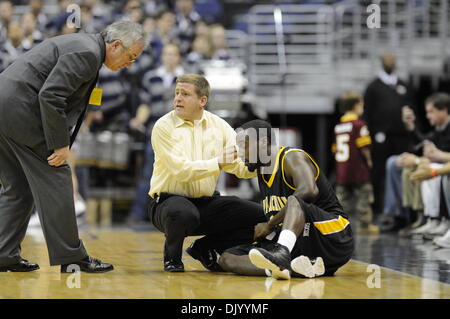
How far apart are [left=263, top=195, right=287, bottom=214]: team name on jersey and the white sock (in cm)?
40

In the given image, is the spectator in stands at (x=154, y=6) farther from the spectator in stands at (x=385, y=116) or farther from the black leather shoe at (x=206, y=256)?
the black leather shoe at (x=206, y=256)

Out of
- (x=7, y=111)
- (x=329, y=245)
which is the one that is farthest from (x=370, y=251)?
(x=7, y=111)

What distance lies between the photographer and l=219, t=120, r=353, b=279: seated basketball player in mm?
4477

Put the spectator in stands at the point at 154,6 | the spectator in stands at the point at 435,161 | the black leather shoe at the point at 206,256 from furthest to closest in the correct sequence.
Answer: the spectator in stands at the point at 154,6 < the spectator in stands at the point at 435,161 < the black leather shoe at the point at 206,256

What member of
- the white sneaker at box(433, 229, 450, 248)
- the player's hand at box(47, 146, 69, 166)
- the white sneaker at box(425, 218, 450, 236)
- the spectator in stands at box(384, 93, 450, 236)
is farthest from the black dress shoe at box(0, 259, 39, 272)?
the white sneaker at box(425, 218, 450, 236)

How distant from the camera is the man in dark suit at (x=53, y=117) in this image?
4.40 meters

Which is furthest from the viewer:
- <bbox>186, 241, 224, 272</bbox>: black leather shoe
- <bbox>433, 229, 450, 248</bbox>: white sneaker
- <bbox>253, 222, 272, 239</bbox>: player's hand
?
<bbox>433, 229, 450, 248</bbox>: white sneaker

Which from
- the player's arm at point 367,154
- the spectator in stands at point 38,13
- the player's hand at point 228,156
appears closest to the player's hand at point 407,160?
the player's arm at point 367,154

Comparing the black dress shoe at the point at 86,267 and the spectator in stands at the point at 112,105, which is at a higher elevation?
the spectator in stands at the point at 112,105

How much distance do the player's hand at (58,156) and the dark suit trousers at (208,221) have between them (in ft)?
2.28

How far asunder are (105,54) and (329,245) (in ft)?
5.59

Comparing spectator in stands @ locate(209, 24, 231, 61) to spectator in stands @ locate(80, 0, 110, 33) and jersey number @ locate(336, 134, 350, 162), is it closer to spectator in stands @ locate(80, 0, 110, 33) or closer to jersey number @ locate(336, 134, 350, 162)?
spectator in stands @ locate(80, 0, 110, 33)

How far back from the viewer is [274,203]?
4.73 meters
